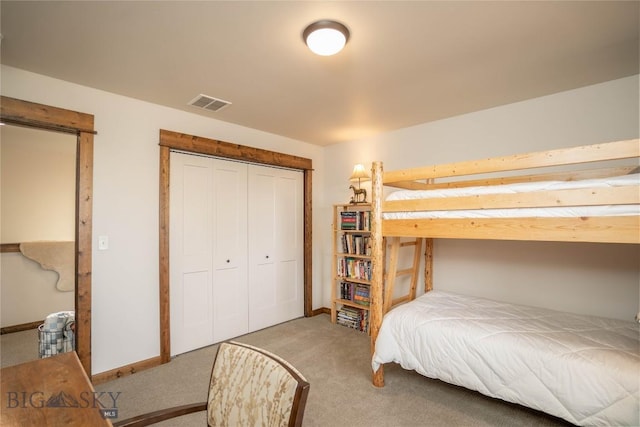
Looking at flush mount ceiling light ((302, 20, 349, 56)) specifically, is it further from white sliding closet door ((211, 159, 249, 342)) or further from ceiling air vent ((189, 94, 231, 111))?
white sliding closet door ((211, 159, 249, 342))

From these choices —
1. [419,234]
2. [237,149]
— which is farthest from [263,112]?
[419,234]

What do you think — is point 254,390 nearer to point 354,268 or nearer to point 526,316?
point 526,316

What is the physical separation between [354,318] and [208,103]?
2791 mm

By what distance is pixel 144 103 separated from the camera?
262 cm

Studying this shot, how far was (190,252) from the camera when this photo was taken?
294 centimetres

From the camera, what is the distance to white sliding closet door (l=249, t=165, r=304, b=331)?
347 cm

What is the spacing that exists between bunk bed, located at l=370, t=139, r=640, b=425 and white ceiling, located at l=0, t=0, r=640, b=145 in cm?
71

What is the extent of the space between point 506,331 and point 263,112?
2645mm

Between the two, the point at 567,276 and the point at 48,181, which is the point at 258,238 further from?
the point at 567,276

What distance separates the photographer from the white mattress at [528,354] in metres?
1.42

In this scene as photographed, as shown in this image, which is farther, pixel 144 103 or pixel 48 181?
pixel 48 181

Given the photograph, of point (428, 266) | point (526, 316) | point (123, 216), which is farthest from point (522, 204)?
point (123, 216)

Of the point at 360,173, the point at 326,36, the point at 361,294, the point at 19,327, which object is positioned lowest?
the point at 19,327

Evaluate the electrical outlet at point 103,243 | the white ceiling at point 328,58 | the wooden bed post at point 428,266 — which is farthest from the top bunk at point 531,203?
the electrical outlet at point 103,243
